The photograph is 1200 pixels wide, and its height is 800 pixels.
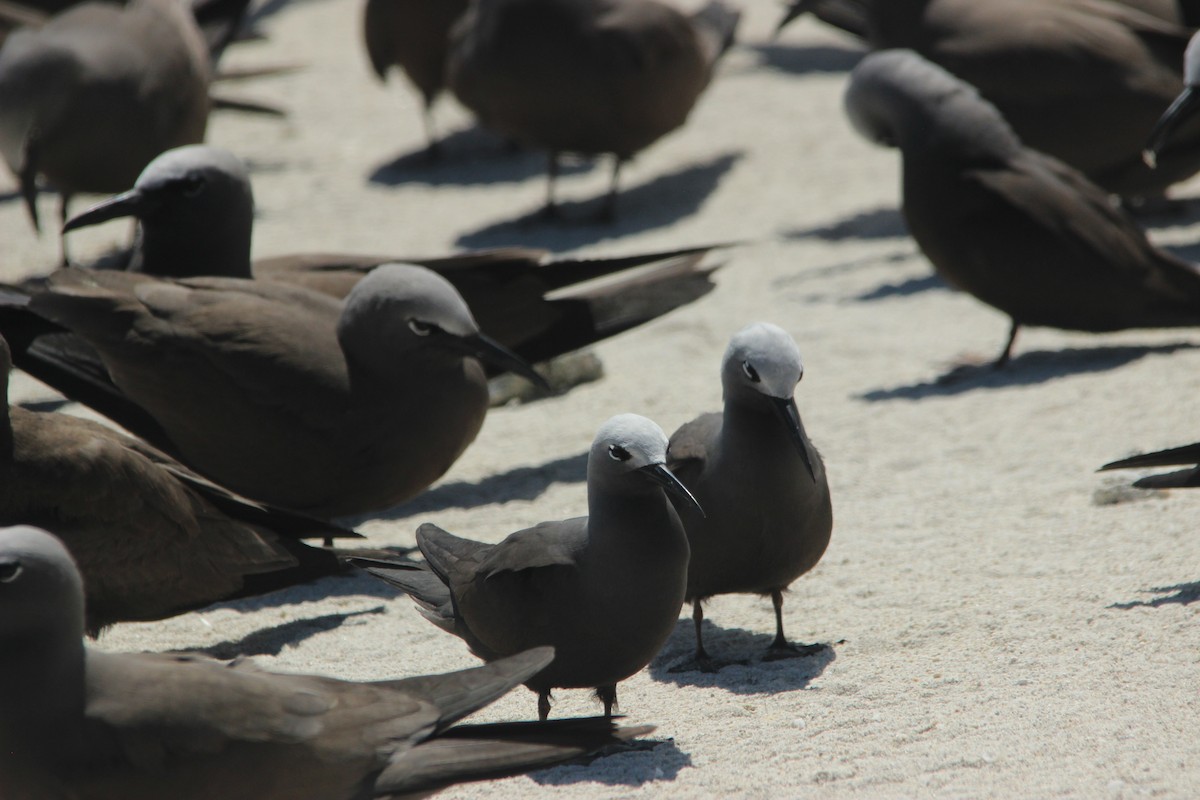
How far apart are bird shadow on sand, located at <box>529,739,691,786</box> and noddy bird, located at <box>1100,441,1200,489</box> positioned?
164cm

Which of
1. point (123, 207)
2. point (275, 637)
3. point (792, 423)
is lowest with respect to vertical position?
point (275, 637)

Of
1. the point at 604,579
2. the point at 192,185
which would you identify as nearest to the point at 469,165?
the point at 192,185

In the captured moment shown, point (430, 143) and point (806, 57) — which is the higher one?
point (806, 57)

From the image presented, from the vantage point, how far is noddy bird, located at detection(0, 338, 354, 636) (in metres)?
4.10

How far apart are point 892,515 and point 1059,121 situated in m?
3.79

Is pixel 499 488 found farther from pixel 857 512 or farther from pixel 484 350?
pixel 857 512

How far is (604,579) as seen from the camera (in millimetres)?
3504

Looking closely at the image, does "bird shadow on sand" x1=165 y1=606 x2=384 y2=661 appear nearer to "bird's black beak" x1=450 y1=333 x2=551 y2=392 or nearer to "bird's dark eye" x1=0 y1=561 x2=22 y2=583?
"bird's black beak" x1=450 y1=333 x2=551 y2=392

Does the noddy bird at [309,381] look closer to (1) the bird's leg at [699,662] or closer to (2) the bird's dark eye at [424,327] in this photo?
(2) the bird's dark eye at [424,327]

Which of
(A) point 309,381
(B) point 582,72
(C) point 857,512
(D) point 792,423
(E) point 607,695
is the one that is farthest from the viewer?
(B) point 582,72

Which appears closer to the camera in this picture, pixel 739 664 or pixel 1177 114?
pixel 739 664

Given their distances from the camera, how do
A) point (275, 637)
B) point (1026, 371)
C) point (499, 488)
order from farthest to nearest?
point (1026, 371)
point (499, 488)
point (275, 637)

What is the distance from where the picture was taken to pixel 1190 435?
17.2 ft

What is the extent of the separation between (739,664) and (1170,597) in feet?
3.93
